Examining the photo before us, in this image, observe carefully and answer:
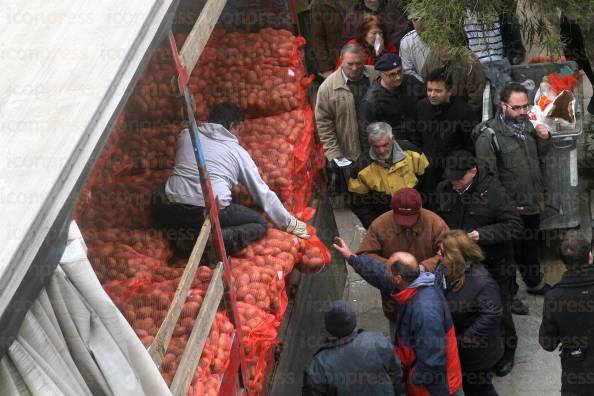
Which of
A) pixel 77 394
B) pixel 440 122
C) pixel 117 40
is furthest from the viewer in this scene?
pixel 440 122

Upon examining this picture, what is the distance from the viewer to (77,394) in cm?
311

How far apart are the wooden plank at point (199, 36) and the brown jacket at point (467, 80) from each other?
116 inches

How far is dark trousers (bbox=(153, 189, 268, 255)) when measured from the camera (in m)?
5.60

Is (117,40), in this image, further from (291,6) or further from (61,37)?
(291,6)

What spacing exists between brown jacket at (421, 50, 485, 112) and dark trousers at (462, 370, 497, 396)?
2.42m

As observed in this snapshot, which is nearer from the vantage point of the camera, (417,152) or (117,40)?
(117,40)

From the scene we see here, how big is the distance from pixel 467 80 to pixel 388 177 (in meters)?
1.38

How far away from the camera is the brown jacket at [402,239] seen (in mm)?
6387

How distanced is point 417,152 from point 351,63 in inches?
43.2

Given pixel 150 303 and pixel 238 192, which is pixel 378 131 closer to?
pixel 238 192

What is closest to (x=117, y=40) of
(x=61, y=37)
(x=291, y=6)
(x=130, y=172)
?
(x=61, y=37)

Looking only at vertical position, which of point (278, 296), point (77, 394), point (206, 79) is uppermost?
point (77, 394)

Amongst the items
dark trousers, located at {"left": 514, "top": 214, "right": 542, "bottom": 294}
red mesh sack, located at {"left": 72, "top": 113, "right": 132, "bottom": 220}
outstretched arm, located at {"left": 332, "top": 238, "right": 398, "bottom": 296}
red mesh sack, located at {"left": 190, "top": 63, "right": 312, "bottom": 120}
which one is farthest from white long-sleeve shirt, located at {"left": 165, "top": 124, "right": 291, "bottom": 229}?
dark trousers, located at {"left": 514, "top": 214, "right": 542, "bottom": 294}

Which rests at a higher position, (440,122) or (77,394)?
(77,394)
